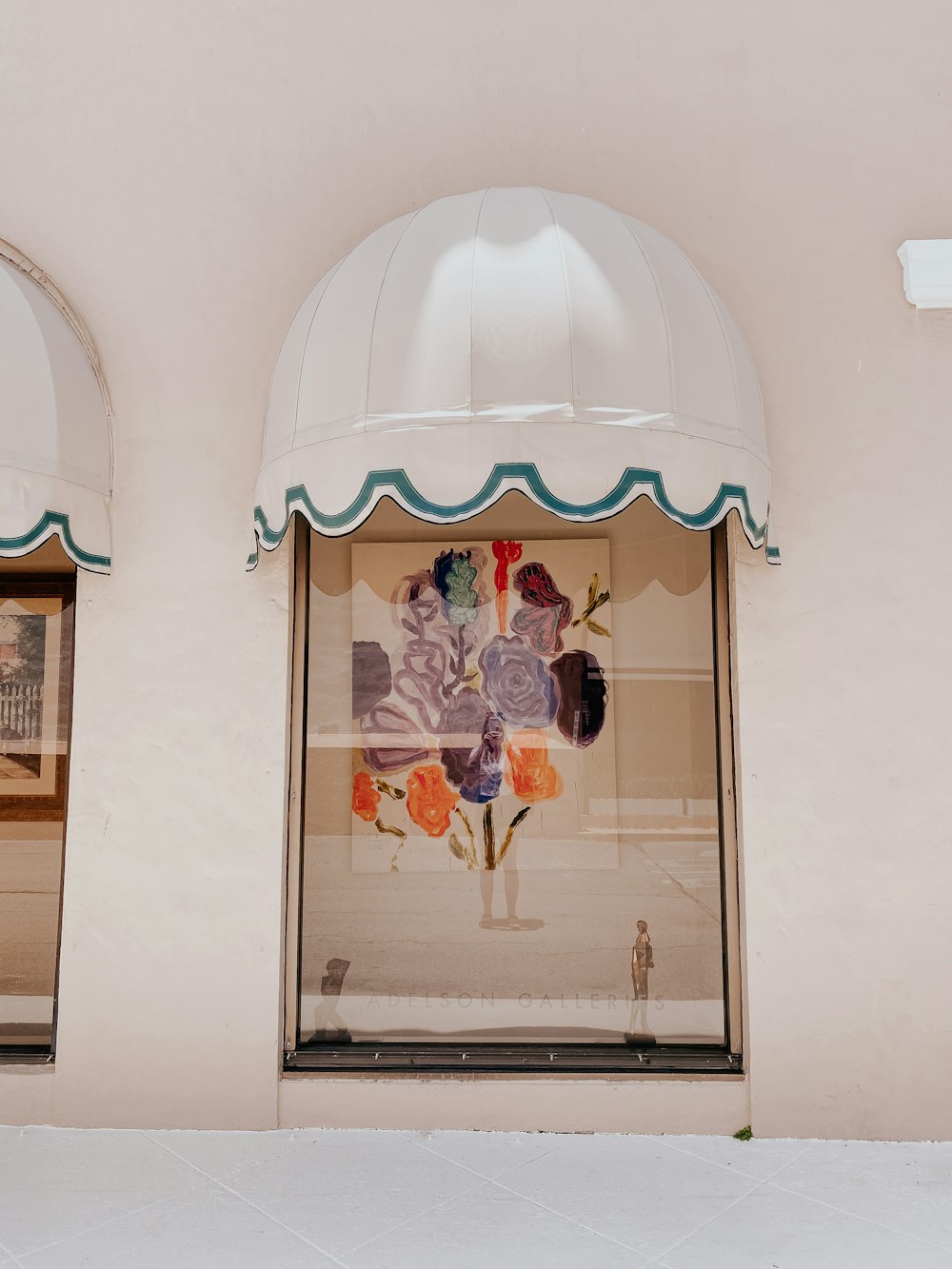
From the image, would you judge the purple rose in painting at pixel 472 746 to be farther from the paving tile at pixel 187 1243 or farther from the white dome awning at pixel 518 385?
the paving tile at pixel 187 1243

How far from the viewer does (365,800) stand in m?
4.39

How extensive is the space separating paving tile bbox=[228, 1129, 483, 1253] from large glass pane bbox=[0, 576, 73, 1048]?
1.51m

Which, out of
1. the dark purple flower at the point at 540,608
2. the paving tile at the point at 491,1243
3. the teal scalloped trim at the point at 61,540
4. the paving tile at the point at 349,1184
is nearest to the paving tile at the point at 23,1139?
the paving tile at the point at 349,1184

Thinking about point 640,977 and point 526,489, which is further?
point 640,977

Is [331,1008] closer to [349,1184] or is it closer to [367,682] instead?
[349,1184]

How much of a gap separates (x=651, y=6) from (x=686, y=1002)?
16.5ft

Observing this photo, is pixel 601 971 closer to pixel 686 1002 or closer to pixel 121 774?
pixel 686 1002

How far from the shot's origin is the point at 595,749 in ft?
14.4

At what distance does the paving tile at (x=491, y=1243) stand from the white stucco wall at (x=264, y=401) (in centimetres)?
69

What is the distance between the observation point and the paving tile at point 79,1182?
3278 millimetres

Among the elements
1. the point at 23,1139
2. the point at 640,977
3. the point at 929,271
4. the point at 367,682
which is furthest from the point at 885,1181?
the point at 929,271

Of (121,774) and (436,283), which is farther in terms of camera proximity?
(121,774)

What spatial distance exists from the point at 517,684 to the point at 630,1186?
2227 millimetres

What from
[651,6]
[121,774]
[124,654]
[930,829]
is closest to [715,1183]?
[930,829]
